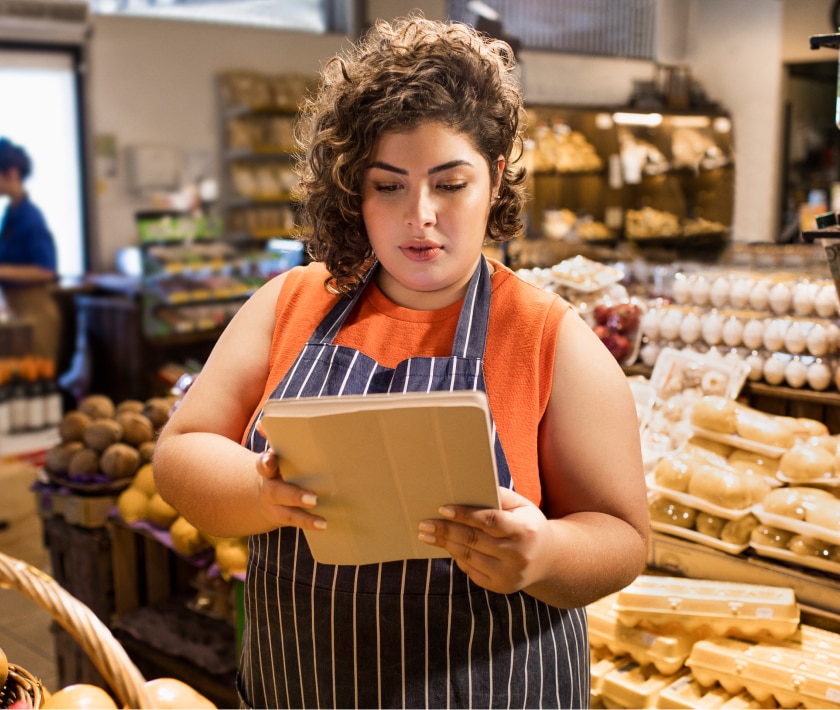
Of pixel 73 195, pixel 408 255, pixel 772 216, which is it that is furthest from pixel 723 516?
pixel 73 195

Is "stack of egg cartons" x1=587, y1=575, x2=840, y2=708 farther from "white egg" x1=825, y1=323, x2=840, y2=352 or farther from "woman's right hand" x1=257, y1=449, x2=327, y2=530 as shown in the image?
"woman's right hand" x1=257, y1=449, x2=327, y2=530

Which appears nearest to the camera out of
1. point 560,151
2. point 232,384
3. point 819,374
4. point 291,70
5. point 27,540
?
point 232,384

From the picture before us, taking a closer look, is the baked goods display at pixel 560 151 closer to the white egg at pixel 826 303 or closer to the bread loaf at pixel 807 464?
the white egg at pixel 826 303

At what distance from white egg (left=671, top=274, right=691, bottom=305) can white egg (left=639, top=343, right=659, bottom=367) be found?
0.67ft

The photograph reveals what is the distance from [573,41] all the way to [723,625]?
6085 millimetres

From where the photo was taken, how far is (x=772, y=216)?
597 cm

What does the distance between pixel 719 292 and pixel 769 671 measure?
1262 millimetres

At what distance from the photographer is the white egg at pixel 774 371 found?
2.51m

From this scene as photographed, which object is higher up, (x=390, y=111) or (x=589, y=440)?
(x=390, y=111)

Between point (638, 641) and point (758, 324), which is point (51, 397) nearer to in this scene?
point (758, 324)

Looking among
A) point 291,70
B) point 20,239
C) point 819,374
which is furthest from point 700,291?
point 291,70

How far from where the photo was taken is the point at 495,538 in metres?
1.07

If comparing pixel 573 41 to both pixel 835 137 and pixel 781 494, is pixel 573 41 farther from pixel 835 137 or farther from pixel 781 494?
pixel 781 494

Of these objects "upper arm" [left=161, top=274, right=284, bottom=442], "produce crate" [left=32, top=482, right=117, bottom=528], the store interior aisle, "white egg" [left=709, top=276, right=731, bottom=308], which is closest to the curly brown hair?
"upper arm" [left=161, top=274, right=284, bottom=442]
